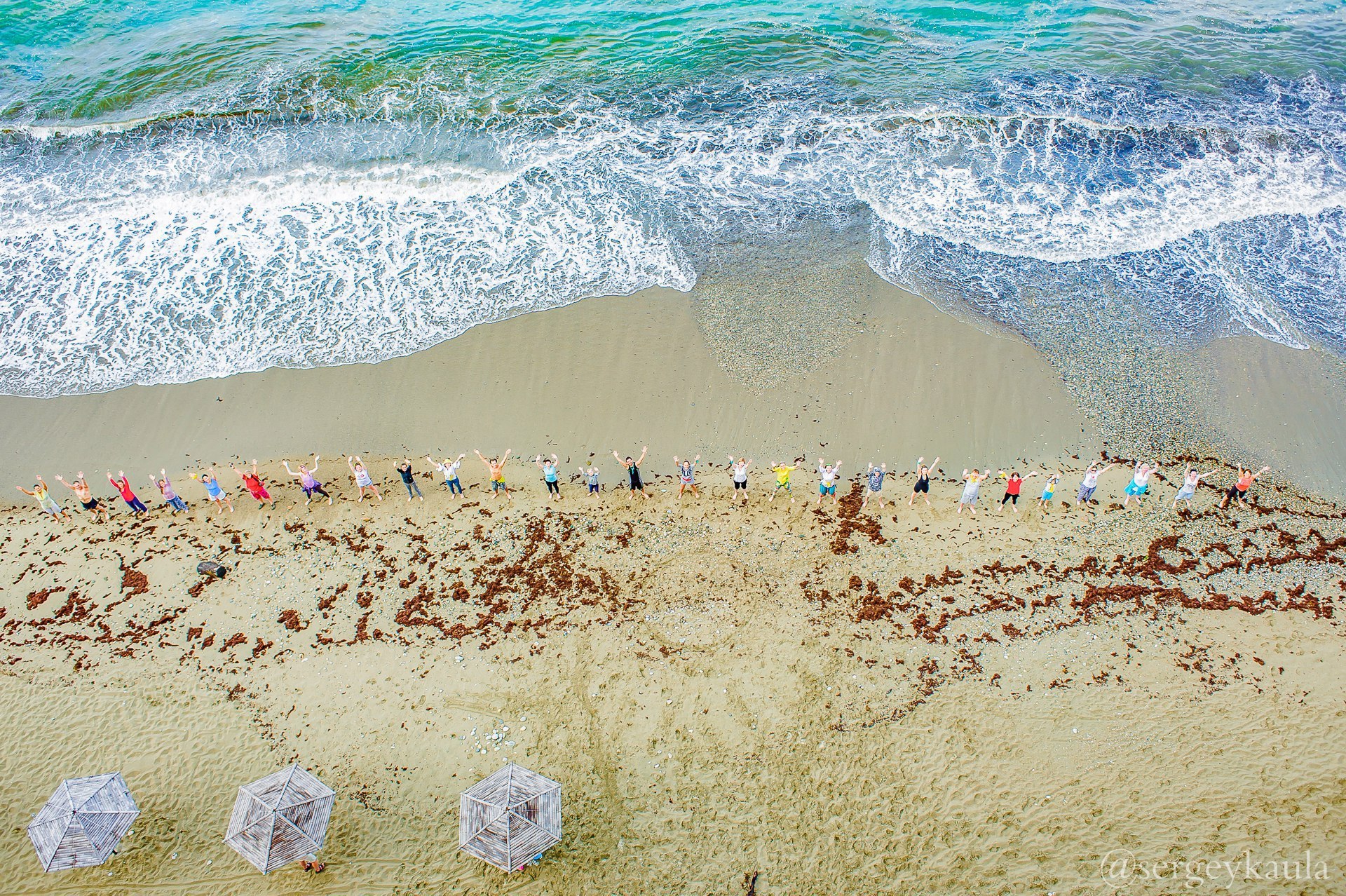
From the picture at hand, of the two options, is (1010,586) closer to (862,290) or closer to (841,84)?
(862,290)

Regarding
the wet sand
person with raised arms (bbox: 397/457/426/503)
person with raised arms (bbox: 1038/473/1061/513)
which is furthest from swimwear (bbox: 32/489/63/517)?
person with raised arms (bbox: 1038/473/1061/513)

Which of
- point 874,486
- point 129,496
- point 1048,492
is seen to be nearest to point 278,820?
point 129,496

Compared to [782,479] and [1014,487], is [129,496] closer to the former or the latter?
[782,479]

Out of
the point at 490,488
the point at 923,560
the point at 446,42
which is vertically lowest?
the point at 923,560

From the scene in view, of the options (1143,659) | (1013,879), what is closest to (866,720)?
(1013,879)

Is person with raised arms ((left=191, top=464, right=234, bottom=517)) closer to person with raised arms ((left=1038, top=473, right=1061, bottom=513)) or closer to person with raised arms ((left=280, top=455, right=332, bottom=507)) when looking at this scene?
person with raised arms ((left=280, top=455, right=332, bottom=507))
